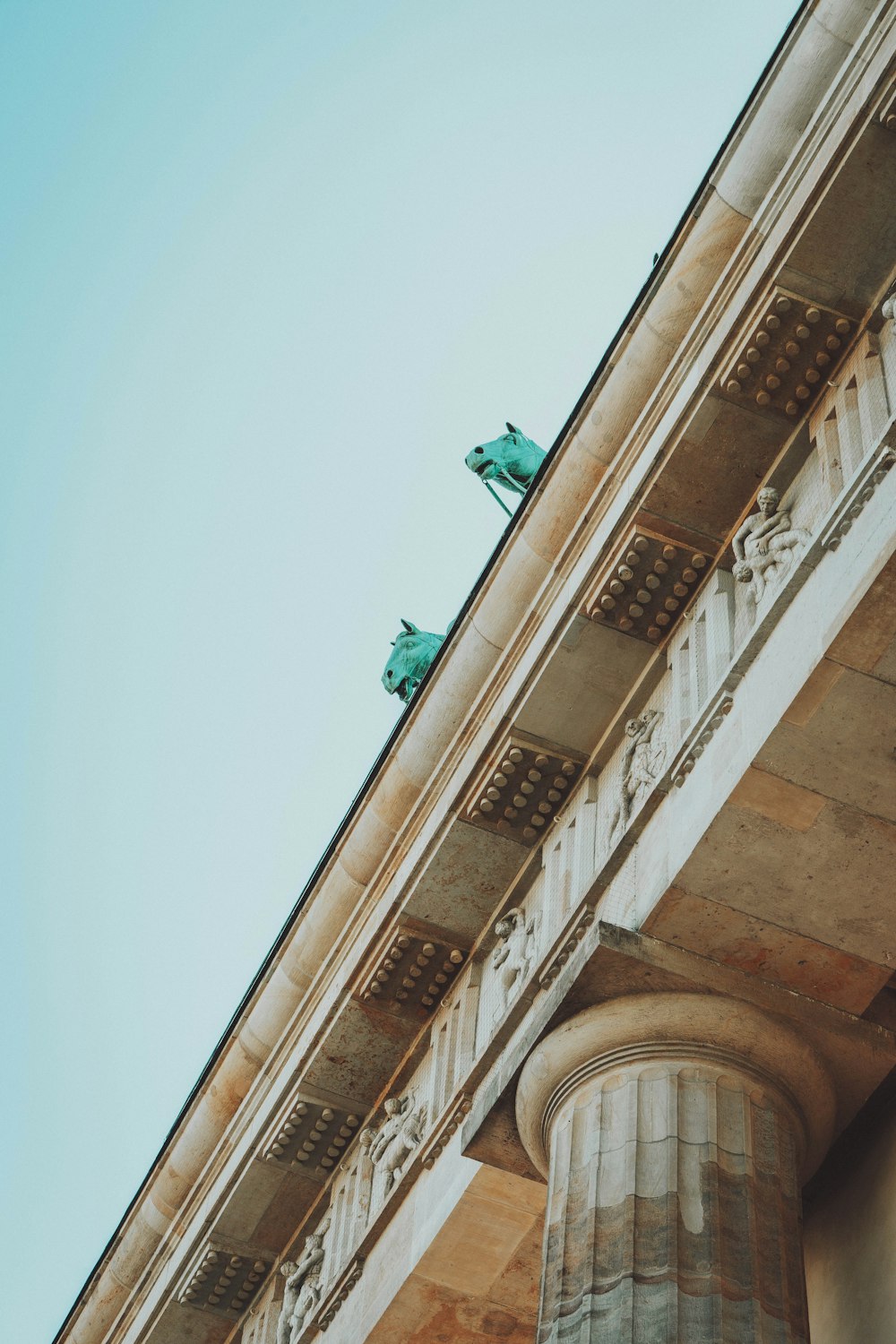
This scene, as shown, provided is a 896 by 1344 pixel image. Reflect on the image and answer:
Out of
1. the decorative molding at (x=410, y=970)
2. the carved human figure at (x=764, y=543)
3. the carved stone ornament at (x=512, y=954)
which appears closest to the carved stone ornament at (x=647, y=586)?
the carved human figure at (x=764, y=543)

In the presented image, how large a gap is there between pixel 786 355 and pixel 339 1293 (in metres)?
8.51

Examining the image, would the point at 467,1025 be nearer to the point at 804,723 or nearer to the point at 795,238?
the point at 804,723

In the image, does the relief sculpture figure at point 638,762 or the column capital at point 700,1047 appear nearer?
the column capital at point 700,1047

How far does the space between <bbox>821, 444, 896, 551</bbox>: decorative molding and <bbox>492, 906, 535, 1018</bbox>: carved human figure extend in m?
4.04

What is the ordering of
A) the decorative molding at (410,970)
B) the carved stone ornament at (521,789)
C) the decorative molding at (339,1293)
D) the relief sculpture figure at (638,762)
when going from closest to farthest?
the relief sculpture figure at (638,762) → the carved stone ornament at (521,789) → the decorative molding at (339,1293) → the decorative molding at (410,970)

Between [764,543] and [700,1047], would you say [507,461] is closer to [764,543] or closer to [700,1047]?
[764,543]

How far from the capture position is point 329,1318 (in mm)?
14883

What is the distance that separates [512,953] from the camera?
1368 centimetres

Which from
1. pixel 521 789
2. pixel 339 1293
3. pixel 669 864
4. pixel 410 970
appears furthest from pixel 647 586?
pixel 339 1293

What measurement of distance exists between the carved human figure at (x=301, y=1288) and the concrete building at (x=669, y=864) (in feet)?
0.23

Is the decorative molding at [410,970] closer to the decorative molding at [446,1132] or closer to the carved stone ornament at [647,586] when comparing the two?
the decorative molding at [446,1132]

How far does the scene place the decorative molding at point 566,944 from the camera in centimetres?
1191

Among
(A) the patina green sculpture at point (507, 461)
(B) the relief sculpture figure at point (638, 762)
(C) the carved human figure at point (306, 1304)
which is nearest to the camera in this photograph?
(B) the relief sculpture figure at point (638, 762)

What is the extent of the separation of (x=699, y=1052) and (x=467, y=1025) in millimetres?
3596
